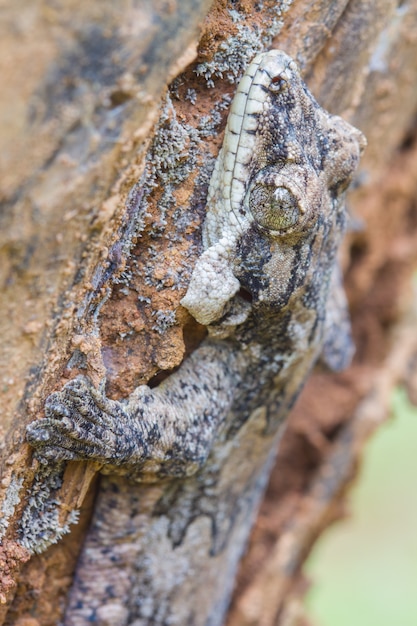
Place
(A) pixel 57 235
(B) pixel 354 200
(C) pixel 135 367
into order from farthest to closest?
(B) pixel 354 200, (C) pixel 135 367, (A) pixel 57 235

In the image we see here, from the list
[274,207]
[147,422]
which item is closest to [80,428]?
[147,422]

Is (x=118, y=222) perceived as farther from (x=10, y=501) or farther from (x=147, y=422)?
(x=10, y=501)

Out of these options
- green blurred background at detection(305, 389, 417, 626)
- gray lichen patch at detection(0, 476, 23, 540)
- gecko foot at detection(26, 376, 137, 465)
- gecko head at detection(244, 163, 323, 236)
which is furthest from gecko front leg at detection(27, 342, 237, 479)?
green blurred background at detection(305, 389, 417, 626)

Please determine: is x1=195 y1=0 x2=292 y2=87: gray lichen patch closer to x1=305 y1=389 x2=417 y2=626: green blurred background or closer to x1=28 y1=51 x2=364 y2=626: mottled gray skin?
x1=28 y1=51 x2=364 y2=626: mottled gray skin

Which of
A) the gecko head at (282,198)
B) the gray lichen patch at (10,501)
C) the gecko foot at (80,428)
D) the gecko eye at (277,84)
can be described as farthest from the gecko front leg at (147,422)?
the gecko eye at (277,84)

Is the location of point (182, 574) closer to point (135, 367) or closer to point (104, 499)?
point (104, 499)

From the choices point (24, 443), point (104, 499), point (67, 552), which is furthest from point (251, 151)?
point (67, 552)

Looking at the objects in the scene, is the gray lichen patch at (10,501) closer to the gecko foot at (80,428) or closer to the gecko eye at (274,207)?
the gecko foot at (80,428)
